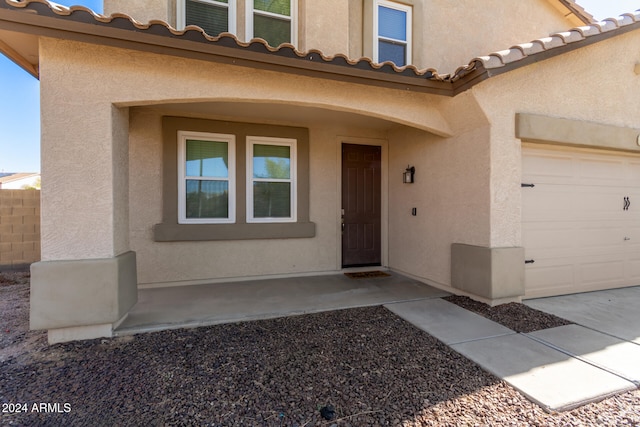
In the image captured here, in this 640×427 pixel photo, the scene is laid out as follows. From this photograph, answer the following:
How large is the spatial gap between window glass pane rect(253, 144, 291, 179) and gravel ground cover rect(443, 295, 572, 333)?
13.2 feet

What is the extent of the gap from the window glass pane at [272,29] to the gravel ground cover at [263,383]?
504cm

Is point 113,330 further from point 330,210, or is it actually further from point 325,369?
point 330,210

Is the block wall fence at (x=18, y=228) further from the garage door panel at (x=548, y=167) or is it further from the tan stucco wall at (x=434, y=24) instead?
the garage door panel at (x=548, y=167)

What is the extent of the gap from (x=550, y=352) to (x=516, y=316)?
3.49 ft

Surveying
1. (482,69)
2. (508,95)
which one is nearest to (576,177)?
(508,95)

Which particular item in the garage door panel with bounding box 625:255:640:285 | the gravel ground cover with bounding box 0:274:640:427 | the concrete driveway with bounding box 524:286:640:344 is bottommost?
the gravel ground cover with bounding box 0:274:640:427

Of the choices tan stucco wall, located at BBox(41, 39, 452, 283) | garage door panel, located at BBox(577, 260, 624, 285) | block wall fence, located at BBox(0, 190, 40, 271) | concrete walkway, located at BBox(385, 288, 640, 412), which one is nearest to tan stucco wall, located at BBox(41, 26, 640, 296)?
tan stucco wall, located at BBox(41, 39, 452, 283)

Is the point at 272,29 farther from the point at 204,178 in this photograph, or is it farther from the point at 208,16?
the point at 204,178

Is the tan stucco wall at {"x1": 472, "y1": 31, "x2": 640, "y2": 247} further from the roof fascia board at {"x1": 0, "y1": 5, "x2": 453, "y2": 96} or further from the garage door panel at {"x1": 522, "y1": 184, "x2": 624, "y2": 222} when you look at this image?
the roof fascia board at {"x1": 0, "y1": 5, "x2": 453, "y2": 96}

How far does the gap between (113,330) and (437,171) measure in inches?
218

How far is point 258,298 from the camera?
4992 millimetres

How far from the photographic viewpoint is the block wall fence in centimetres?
698

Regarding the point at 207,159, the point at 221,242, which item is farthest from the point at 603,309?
the point at 207,159

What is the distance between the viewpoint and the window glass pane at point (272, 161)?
622 cm
